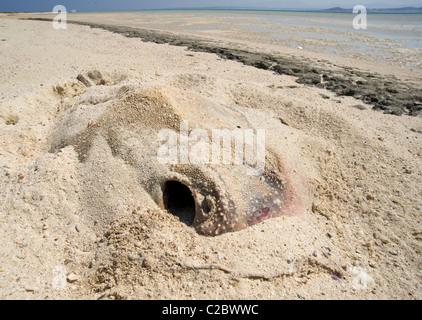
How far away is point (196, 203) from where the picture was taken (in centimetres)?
259

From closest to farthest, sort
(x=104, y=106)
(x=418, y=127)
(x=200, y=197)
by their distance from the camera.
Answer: (x=200, y=197) → (x=104, y=106) → (x=418, y=127)

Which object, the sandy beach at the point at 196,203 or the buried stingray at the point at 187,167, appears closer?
the sandy beach at the point at 196,203

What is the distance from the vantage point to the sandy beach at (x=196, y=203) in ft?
7.61

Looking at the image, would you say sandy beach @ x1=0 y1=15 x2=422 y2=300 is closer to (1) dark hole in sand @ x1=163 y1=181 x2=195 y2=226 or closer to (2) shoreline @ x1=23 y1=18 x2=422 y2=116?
(1) dark hole in sand @ x1=163 y1=181 x2=195 y2=226

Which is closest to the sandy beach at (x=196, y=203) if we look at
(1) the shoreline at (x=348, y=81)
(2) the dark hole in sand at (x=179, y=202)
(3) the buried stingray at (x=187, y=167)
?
(3) the buried stingray at (x=187, y=167)

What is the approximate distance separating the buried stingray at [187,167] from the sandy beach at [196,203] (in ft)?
0.07

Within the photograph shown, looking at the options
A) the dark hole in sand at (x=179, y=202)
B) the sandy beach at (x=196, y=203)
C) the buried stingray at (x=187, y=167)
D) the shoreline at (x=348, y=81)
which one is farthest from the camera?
the shoreline at (x=348, y=81)

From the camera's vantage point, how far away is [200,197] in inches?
102

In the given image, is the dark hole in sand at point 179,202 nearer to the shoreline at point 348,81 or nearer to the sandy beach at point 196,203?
the sandy beach at point 196,203

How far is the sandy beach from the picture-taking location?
7.61ft
